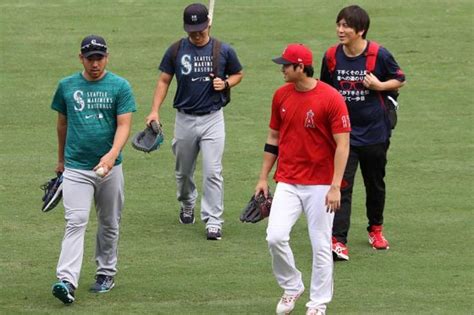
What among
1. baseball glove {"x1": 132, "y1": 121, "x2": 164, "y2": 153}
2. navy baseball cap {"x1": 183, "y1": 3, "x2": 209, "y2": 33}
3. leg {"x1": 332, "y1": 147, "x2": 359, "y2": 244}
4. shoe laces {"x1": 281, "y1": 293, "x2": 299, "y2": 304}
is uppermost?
navy baseball cap {"x1": 183, "y1": 3, "x2": 209, "y2": 33}

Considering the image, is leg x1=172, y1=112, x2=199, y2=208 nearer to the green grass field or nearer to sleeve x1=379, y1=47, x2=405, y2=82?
the green grass field

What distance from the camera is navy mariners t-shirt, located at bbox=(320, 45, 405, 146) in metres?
11.6

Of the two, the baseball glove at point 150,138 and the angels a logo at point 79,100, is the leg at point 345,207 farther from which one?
the angels a logo at point 79,100

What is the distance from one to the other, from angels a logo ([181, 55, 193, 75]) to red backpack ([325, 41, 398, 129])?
1479 millimetres

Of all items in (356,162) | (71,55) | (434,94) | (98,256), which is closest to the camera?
(98,256)

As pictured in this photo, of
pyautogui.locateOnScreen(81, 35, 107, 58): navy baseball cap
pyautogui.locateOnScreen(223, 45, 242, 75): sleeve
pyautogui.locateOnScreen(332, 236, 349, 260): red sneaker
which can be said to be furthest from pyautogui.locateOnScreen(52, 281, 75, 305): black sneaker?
pyautogui.locateOnScreen(223, 45, 242, 75): sleeve

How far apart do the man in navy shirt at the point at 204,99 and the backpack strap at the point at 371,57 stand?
151cm

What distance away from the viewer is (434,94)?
698 inches

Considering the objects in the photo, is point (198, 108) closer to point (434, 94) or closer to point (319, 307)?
point (319, 307)

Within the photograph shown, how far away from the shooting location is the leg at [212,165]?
41.1ft

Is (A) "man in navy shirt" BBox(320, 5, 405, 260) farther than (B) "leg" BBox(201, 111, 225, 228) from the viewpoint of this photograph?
No

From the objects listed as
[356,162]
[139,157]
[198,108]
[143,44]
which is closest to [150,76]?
[143,44]

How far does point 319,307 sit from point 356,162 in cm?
218

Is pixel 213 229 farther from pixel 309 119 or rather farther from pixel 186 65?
pixel 309 119
